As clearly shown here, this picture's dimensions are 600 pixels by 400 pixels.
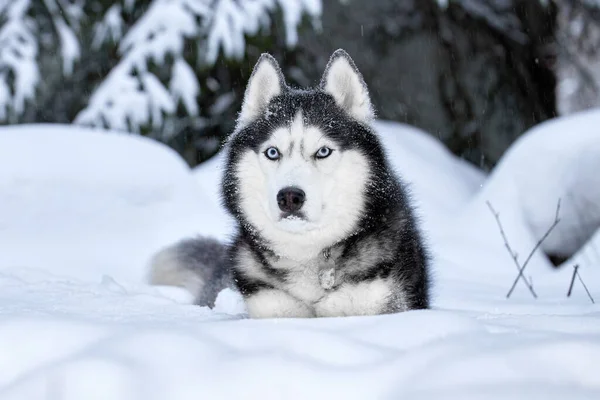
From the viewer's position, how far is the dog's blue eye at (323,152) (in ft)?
9.09

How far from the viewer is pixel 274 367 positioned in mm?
1702

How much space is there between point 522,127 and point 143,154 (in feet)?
19.6

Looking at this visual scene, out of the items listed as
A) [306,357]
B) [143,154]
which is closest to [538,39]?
[143,154]

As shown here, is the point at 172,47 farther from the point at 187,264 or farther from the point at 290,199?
the point at 290,199

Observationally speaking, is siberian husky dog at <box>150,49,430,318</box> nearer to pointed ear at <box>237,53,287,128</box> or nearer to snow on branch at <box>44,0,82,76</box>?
pointed ear at <box>237,53,287,128</box>

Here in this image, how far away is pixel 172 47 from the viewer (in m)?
7.49

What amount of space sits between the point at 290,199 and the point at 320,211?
16cm

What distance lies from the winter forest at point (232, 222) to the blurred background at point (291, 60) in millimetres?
27

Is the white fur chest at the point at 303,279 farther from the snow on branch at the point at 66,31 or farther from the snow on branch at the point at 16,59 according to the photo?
the snow on branch at the point at 66,31

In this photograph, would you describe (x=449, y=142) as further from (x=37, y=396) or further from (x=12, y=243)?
(x=37, y=396)

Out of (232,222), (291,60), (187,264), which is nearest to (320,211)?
(232,222)

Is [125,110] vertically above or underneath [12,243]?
above

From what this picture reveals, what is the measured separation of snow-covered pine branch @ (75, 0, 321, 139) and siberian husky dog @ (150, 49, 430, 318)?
4.67m

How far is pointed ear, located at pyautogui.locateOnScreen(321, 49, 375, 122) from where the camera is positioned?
3023 mm
